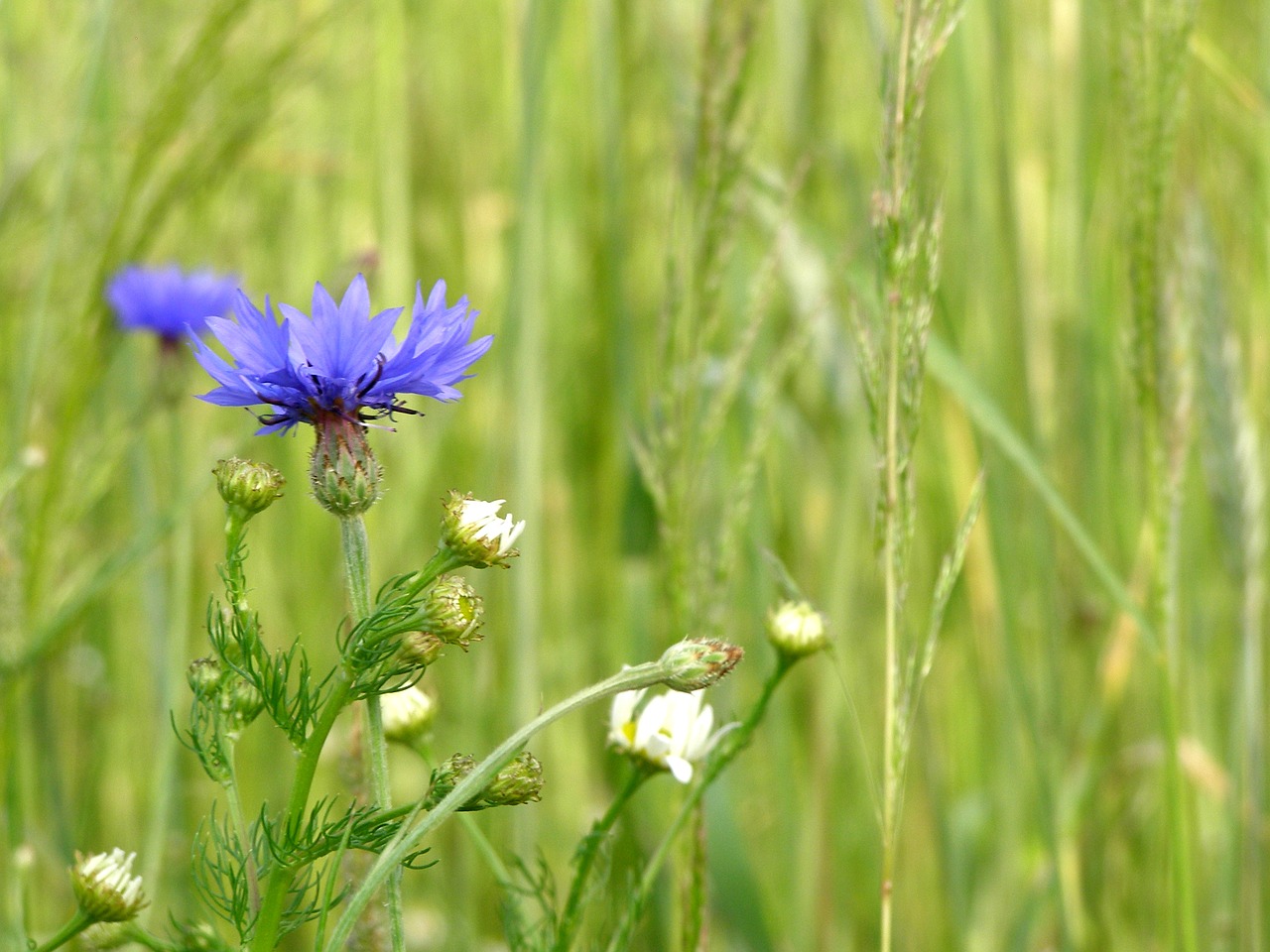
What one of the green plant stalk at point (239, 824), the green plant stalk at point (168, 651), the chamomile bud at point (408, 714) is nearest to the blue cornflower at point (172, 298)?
the green plant stalk at point (168, 651)

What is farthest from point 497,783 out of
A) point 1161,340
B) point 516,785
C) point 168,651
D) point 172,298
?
point 172,298

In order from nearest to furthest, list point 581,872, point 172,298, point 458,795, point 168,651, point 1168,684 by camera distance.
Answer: point 458,795, point 581,872, point 1168,684, point 168,651, point 172,298

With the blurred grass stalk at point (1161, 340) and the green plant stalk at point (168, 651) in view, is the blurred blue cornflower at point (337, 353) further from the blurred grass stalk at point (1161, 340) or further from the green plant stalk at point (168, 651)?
the blurred grass stalk at point (1161, 340)

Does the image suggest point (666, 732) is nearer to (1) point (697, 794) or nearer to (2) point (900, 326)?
(1) point (697, 794)

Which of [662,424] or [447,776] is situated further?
[662,424]

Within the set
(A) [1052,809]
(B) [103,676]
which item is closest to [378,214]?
(B) [103,676]

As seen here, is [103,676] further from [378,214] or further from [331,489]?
[331,489]
